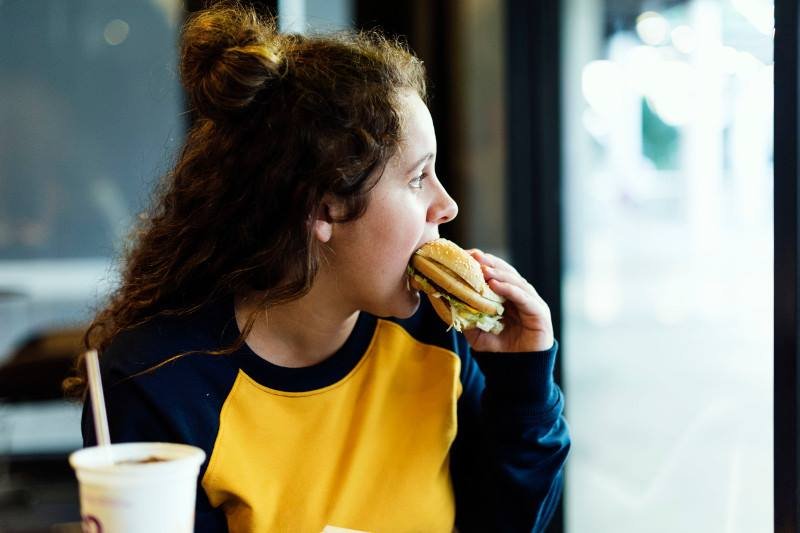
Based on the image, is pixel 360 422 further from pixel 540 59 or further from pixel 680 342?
pixel 540 59

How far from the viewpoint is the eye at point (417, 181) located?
55.7 inches

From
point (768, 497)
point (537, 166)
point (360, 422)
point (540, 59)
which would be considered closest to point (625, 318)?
point (537, 166)

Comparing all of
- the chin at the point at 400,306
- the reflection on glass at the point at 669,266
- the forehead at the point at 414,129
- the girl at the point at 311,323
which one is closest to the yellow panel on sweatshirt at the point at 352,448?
the girl at the point at 311,323

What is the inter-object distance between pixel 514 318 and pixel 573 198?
1558 mm

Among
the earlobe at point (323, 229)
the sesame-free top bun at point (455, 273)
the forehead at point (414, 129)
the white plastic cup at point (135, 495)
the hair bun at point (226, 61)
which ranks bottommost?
the white plastic cup at point (135, 495)

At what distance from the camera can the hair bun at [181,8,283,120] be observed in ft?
4.35

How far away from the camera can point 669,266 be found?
2939mm

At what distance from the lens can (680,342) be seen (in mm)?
2699

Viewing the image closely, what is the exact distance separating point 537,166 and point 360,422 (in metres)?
1.76

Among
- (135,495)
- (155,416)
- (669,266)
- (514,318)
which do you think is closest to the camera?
(135,495)

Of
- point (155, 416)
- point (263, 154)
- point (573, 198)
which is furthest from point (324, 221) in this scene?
point (573, 198)

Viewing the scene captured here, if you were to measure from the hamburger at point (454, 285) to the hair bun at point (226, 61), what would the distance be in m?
0.37

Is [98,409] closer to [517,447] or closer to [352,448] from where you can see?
[352,448]

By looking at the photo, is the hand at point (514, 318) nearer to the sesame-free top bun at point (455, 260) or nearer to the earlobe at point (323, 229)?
the sesame-free top bun at point (455, 260)
